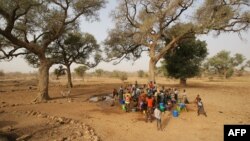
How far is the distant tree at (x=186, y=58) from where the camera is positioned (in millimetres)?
40656

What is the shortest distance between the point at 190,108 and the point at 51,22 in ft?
49.2

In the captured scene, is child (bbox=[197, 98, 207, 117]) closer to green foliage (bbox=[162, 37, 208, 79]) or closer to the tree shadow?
the tree shadow

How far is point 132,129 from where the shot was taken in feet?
51.4

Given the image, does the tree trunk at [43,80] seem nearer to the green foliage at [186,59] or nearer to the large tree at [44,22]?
the large tree at [44,22]

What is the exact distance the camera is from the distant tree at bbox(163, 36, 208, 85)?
4066cm

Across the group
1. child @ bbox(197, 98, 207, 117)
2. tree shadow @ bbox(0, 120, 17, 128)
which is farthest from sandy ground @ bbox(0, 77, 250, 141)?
child @ bbox(197, 98, 207, 117)

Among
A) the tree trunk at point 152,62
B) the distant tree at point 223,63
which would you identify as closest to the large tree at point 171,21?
the tree trunk at point 152,62

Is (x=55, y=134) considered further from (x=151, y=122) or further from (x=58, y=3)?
(x=58, y=3)

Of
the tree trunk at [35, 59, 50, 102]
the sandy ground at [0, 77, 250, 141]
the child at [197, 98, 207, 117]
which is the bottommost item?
the sandy ground at [0, 77, 250, 141]

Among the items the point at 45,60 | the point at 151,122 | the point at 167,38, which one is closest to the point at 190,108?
the point at 151,122

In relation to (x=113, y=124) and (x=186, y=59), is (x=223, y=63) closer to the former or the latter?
(x=186, y=59)

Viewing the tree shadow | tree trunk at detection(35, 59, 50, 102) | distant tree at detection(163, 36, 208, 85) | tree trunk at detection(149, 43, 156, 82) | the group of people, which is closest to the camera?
the tree shadow

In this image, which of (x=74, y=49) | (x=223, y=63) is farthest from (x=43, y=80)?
(x=223, y=63)

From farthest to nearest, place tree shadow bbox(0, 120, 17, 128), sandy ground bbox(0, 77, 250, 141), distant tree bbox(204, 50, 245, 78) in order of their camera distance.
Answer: distant tree bbox(204, 50, 245, 78) → tree shadow bbox(0, 120, 17, 128) → sandy ground bbox(0, 77, 250, 141)
